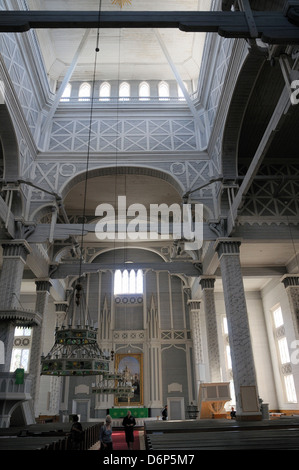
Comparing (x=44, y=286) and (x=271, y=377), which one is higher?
(x=44, y=286)

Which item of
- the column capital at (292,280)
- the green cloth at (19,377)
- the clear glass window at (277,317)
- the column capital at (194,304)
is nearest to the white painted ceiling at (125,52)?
the column capital at (292,280)

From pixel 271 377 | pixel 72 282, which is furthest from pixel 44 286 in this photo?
pixel 271 377

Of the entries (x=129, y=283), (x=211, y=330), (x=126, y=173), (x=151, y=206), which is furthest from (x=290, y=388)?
(x=126, y=173)

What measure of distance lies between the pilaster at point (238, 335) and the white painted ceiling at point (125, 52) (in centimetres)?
1097

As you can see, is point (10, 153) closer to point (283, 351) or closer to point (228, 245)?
point (228, 245)

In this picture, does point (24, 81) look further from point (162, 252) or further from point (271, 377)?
point (271, 377)

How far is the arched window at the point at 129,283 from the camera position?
24.2 m

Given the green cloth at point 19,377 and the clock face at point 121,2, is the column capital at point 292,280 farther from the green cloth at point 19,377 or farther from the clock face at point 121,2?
the clock face at point 121,2

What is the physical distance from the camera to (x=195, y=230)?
13516mm

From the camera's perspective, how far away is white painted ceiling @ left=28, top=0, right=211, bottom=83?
1783 cm

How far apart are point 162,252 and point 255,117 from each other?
40.6 feet

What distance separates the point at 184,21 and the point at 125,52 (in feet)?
47.1

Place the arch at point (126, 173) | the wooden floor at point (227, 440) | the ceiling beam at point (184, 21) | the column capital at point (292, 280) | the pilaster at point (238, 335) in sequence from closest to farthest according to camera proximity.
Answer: the wooden floor at point (227, 440) < the ceiling beam at point (184, 21) < the pilaster at point (238, 335) < the arch at point (126, 173) < the column capital at point (292, 280)

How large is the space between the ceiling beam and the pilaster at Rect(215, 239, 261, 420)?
26.8ft
